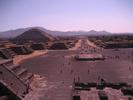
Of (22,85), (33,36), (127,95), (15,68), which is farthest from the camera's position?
(33,36)

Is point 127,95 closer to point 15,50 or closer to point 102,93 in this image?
point 102,93

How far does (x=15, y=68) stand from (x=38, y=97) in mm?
9520

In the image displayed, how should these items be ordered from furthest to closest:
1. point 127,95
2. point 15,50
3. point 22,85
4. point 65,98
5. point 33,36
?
point 33,36, point 15,50, point 22,85, point 127,95, point 65,98

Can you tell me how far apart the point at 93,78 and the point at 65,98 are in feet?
36.0

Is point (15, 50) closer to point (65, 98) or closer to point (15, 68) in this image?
point (15, 68)

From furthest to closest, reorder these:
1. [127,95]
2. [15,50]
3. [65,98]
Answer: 1. [15,50]
2. [127,95]
3. [65,98]

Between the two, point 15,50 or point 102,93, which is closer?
point 102,93

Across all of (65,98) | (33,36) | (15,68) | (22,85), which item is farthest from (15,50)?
(33,36)

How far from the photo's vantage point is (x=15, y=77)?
23.9 metres

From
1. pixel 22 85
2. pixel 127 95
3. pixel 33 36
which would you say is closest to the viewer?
pixel 127 95

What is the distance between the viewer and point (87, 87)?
938 inches

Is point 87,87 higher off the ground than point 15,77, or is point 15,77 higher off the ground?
point 15,77

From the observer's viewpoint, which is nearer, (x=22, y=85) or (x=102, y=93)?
(x=102, y=93)

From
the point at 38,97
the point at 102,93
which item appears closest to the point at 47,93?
the point at 38,97
